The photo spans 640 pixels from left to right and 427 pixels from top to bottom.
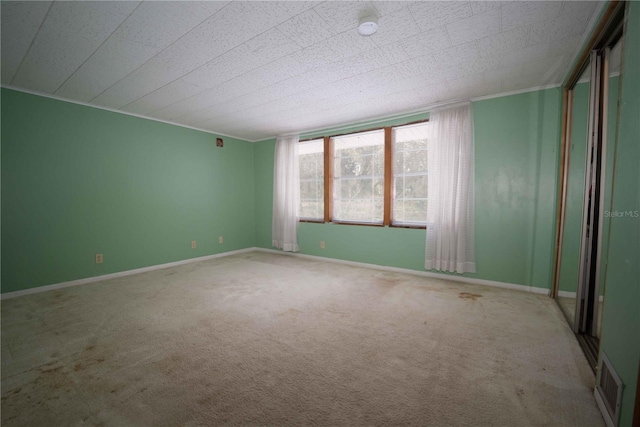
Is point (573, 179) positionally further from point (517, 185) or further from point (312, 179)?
point (312, 179)

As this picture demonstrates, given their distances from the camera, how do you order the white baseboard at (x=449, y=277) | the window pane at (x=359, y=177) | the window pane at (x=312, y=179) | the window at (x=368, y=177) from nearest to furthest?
1. the white baseboard at (x=449, y=277)
2. the window at (x=368, y=177)
3. the window pane at (x=359, y=177)
4. the window pane at (x=312, y=179)

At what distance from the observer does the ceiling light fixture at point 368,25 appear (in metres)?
1.82

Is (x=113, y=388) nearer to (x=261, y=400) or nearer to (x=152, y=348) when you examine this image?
(x=152, y=348)

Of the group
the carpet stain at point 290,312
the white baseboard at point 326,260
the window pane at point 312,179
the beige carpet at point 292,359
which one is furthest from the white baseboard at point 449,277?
the carpet stain at point 290,312

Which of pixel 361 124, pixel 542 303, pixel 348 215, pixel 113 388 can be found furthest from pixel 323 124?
pixel 113 388

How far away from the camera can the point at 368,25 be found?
73.1 inches

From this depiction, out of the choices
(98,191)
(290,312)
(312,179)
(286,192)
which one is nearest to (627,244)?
(290,312)

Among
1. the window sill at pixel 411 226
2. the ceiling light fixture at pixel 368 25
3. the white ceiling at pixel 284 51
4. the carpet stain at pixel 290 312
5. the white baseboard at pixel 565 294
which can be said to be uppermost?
the white ceiling at pixel 284 51

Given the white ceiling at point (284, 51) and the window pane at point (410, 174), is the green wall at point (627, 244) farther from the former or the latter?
the window pane at point (410, 174)

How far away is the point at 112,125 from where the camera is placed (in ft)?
12.4

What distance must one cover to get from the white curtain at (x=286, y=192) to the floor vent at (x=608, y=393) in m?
4.18

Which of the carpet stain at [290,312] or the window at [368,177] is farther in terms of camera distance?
the window at [368,177]

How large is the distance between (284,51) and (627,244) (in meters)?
2.53

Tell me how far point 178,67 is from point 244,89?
71cm
